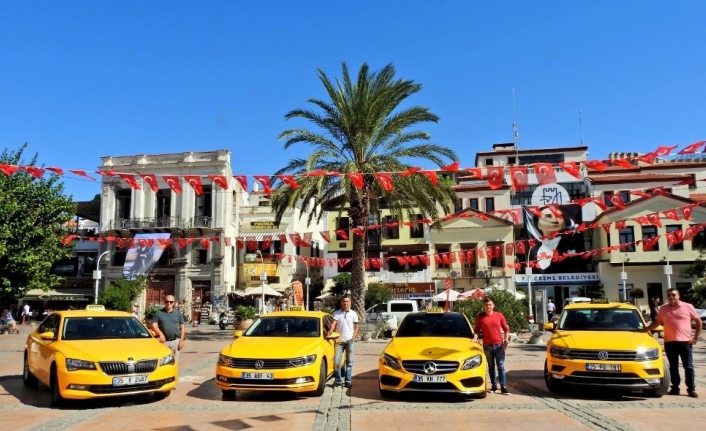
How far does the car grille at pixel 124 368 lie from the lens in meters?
8.62

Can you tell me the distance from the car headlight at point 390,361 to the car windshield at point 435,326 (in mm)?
1180

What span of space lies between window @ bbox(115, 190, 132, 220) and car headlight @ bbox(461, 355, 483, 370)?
1635 inches

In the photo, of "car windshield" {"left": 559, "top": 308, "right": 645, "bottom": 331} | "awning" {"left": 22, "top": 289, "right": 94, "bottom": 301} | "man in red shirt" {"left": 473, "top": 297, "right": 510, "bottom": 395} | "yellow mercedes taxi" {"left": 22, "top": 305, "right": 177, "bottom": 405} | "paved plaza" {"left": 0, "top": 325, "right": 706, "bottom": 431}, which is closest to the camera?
"paved plaza" {"left": 0, "top": 325, "right": 706, "bottom": 431}

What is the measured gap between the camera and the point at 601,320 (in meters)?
10.4

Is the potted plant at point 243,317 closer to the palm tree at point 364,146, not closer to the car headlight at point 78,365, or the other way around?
the palm tree at point 364,146

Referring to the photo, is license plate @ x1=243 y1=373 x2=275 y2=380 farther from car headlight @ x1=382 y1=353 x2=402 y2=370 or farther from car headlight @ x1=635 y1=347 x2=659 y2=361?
car headlight @ x1=635 y1=347 x2=659 y2=361

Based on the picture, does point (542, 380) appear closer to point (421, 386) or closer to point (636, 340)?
point (636, 340)

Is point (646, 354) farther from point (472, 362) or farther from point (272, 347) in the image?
point (272, 347)

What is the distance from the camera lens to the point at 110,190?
45438 millimetres

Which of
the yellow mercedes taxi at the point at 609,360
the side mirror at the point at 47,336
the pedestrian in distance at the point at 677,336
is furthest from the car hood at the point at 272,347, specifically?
the pedestrian in distance at the point at 677,336

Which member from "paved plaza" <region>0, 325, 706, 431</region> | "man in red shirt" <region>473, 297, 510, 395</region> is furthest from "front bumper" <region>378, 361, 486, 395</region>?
"man in red shirt" <region>473, 297, 510, 395</region>

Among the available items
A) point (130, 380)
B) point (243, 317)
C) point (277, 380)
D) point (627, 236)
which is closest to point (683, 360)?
point (277, 380)

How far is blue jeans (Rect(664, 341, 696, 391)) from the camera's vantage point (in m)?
9.46

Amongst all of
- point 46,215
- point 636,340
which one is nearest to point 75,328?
point 636,340
